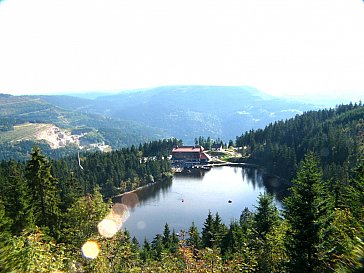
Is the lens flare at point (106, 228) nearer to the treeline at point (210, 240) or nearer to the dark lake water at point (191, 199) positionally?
the treeline at point (210, 240)

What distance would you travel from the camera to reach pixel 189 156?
126 m

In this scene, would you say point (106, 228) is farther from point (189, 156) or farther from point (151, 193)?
point (189, 156)

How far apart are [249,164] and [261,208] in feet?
311

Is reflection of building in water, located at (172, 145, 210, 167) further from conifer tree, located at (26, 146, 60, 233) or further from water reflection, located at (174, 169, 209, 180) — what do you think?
conifer tree, located at (26, 146, 60, 233)

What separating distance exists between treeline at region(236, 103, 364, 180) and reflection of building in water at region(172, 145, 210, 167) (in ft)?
59.3

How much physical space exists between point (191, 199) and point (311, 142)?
4363 centimetres

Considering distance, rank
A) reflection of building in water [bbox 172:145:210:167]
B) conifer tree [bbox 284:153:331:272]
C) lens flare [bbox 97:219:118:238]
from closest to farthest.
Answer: conifer tree [bbox 284:153:331:272] < lens flare [bbox 97:219:118:238] < reflection of building in water [bbox 172:145:210:167]

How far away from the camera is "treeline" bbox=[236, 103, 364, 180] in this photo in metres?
82.8

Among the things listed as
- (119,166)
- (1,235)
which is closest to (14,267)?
(1,235)

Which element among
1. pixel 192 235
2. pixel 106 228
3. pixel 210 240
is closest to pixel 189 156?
pixel 106 228

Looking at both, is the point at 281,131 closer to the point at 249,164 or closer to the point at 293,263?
the point at 249,164

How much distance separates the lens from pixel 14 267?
3975 mm

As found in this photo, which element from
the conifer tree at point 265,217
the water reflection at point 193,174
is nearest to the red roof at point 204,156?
the water reflection at point 193,174

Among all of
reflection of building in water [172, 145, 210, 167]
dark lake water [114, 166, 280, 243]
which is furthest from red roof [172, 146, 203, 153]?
dark lake water [114, 166, 280, 243]
